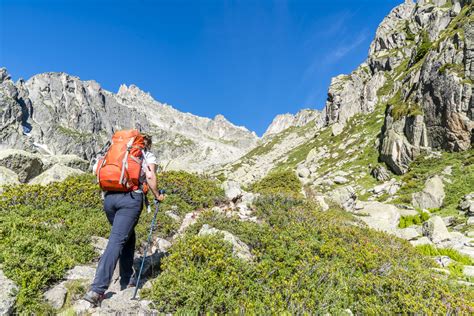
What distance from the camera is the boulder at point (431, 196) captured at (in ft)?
54.2

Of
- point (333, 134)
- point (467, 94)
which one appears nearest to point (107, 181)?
point (467, 94)

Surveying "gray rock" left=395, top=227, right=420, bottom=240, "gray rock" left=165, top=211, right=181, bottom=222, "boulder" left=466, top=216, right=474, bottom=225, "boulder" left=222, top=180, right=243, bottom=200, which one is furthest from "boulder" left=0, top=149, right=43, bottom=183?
"boulder" left=466, top=216, right=474, bottom=225

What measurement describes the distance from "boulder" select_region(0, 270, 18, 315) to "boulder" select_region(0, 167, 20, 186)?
11.4 metres

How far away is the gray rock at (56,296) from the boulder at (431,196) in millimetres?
18563

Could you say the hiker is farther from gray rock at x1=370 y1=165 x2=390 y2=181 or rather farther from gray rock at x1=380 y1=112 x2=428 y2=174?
gray rock at x1=370 y1=165 x2=390 y2=181

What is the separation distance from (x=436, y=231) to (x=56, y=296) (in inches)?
509

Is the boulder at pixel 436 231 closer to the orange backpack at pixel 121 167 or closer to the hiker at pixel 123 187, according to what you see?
the hiker at pixel 123 187

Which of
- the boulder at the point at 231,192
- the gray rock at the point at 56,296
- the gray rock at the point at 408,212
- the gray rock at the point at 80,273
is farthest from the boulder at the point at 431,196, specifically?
the gray rock at the point at 56,296

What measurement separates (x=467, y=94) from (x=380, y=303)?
Result: 22.4 metres

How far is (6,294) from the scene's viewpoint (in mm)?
4094

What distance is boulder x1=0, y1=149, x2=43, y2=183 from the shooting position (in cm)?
1460

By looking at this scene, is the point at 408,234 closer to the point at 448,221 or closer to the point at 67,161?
the point at 448,221

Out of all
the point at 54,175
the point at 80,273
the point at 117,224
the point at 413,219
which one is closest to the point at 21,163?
the point at 54,175

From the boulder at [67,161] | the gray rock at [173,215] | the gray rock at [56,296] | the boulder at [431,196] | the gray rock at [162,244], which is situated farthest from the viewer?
the boulder at [67,161]
